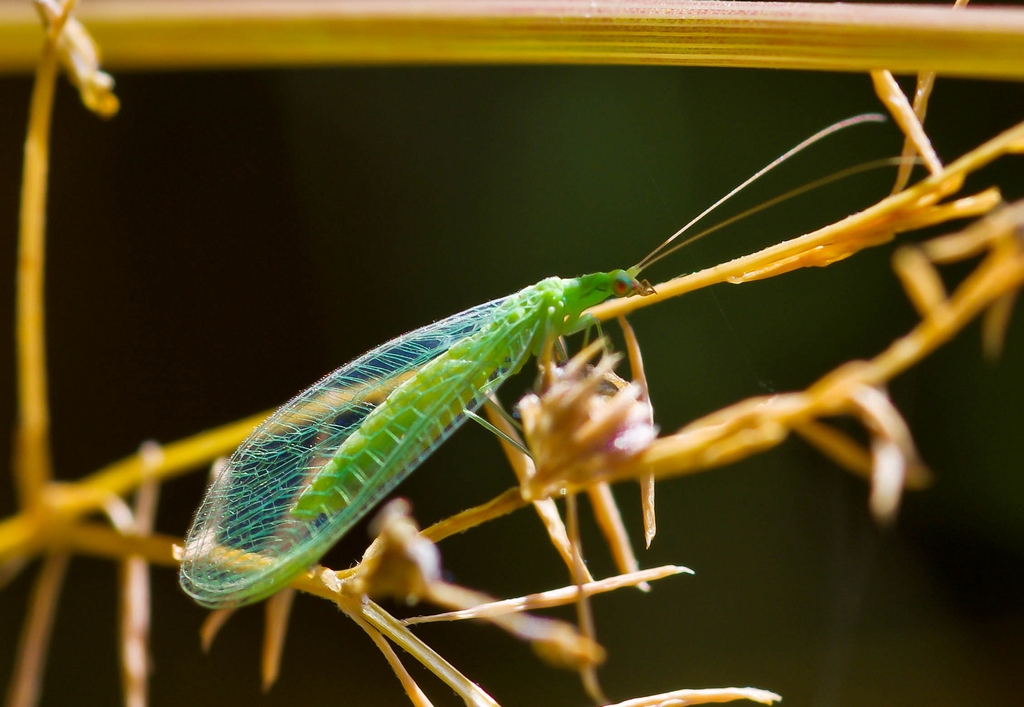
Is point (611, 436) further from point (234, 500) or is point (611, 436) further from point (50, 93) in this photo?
point (234, 500)

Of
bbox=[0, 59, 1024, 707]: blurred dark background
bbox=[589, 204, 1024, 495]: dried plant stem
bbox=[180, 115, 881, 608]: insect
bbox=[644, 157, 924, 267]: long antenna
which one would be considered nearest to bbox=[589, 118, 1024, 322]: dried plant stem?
bbox=[644, 157, 924, 267]: long antenna

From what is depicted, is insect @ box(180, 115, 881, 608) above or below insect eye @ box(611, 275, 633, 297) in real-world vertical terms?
below

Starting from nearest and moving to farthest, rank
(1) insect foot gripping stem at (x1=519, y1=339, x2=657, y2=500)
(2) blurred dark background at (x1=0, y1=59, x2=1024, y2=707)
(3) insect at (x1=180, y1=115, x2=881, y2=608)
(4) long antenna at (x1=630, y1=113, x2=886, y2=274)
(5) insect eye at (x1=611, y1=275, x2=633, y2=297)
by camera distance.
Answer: (1) insect foot gripping stem at (x1=519, y1=339, x2=657, y2=500) < (4) long antenna at (x1=630, y1=113, x2=886, y2=274) < (3) insect at (x1=180, y1=115, x2=881, y2=608) < (5) insect eye at (x1=611, y1=275, x2=633, y2=297) < (2) blurred dark background at (x1=0, y1=59, x2=1024, y2=707)

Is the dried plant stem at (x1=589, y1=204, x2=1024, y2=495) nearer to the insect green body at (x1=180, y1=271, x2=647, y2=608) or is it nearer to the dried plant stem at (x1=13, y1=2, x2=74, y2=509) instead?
the dried plant stem at (x1=13, y1=2, x2=74, y2=509)

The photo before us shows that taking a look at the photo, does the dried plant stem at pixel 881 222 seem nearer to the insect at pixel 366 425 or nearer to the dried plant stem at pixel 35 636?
the insect at pixel 366 425

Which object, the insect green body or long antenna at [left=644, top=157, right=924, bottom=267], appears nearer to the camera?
long antenna at [left=644, top=157, right=924, bottom=267]

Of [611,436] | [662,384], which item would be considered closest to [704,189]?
[662,384]

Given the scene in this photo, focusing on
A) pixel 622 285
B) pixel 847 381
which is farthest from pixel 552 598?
pixel 622 285

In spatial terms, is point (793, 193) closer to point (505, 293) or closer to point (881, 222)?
point (881, 222)
